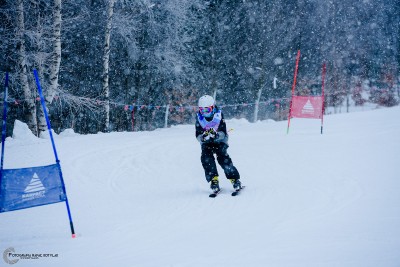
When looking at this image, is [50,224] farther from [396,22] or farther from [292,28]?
[396,22]

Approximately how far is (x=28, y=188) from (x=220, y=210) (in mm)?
2772

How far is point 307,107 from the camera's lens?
1162cm

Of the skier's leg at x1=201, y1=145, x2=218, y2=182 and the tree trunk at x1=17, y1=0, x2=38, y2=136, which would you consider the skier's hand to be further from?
the tree trunk at x1=17, y1=0, x2=38, y2=136

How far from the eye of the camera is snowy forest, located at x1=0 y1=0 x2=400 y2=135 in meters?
12.7

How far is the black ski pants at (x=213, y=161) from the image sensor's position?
6.09m

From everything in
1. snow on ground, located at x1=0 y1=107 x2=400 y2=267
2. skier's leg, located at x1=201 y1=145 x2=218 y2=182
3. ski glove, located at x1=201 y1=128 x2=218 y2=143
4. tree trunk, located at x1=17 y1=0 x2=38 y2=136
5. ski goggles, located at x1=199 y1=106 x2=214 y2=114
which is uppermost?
tree trunk, located at x1=17 y1=0 x2=38 y2=136

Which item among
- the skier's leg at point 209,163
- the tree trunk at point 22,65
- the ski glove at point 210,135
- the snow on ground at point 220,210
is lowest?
the snow on ground at point 220,210

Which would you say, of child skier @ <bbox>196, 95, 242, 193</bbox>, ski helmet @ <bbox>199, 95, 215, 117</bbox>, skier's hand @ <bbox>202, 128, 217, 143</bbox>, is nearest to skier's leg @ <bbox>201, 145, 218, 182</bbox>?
child skier @ <bbox>196, 95, 242, 193</bbox>

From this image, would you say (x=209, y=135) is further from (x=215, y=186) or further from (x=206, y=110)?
(x=215, y=186)

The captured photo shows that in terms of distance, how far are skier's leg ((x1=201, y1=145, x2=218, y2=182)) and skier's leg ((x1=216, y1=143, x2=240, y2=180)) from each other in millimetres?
147

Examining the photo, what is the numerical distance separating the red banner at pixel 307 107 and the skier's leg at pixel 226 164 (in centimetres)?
614

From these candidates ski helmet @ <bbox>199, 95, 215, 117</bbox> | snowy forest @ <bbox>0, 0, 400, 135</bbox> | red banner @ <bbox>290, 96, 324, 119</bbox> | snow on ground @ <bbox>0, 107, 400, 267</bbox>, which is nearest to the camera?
snow on ground @ <bbox>0, 107, 400, 267</bbox>

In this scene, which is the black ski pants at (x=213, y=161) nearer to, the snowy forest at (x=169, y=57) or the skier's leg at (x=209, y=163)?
the skier's leg at (x=209, y=163)

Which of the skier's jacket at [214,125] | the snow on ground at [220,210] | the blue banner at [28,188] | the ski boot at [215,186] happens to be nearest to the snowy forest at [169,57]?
the snow on ground at [220,210]
